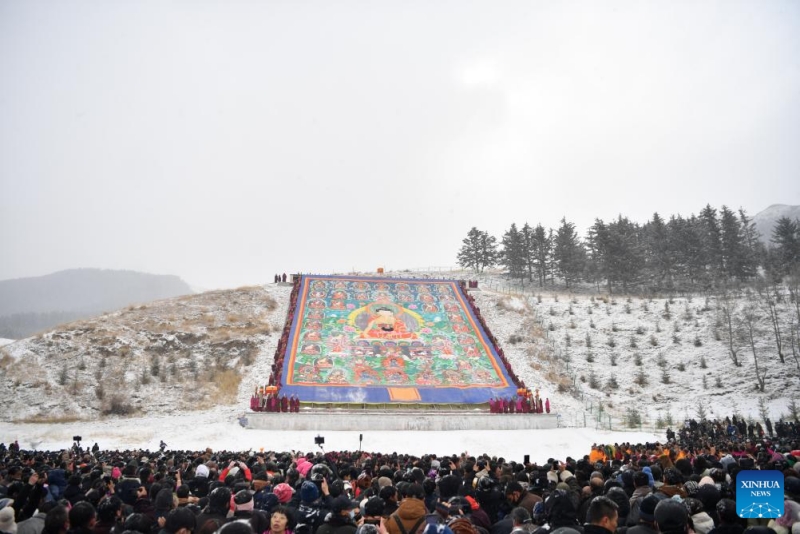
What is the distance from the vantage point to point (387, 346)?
3391 cm

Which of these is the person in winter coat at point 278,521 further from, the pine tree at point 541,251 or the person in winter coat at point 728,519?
the pine tree at point 541,251

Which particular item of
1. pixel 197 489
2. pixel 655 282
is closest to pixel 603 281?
pixel 655 282

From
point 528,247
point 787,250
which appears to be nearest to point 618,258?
point 528,247

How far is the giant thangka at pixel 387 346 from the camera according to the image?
29172 mm

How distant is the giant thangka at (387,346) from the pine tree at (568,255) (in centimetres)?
1916

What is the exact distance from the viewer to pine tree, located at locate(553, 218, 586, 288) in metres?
57.0

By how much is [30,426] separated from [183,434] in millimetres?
8145

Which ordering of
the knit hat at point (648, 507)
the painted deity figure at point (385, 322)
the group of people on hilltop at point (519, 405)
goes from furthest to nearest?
the painted deity figure at point (385, 322)
the group of people on hilltop at point (519, 405)
the knit hat at point (648, 507)

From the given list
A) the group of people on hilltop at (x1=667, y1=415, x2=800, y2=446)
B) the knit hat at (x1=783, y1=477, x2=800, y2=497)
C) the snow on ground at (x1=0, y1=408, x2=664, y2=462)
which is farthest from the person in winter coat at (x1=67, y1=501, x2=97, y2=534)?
the group of people on hilltop at (x1=667, y1=415, x2=800, y2=446)

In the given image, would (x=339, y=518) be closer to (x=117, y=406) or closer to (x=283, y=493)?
(x=283, y=493)

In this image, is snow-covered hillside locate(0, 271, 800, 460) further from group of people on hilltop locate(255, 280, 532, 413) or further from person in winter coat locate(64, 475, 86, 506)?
person in winter coat locate(64, 475, 86, 506)

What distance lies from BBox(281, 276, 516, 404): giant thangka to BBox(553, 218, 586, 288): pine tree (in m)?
19.2

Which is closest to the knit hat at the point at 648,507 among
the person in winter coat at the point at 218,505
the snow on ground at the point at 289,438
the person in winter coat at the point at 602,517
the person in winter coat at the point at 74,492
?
the person in winter coat at the point at 602,517

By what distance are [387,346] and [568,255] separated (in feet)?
103
